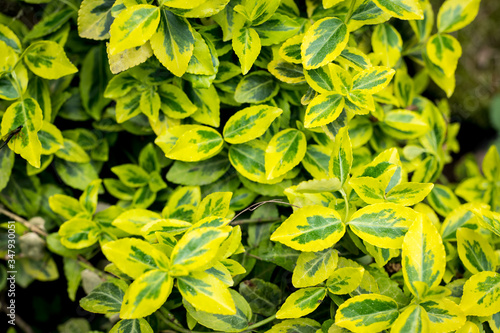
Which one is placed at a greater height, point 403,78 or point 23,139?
point 403,78

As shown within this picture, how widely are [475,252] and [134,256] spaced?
78cm

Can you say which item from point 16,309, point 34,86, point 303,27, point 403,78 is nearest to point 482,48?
point 403,78

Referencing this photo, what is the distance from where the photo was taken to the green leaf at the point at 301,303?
824 mm

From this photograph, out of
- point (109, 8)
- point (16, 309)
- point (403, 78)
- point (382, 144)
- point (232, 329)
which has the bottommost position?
point (16, 309)

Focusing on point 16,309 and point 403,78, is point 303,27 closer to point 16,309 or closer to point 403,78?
point 403,78

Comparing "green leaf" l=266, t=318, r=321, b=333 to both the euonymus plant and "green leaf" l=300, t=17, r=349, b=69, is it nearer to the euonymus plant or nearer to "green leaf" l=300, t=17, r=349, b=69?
the euonymus plant

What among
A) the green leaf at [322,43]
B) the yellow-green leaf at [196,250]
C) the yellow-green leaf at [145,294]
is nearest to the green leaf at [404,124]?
the green leaf at [322,43]

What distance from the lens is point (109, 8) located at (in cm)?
95

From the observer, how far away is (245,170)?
3.19ft

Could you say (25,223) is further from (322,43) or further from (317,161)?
(322,43)

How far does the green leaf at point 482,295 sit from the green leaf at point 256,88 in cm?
62

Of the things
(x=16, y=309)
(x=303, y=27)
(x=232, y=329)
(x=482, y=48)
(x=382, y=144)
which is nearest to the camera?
(x=232, y=329)

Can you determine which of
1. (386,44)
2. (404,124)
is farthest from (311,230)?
(386,44)

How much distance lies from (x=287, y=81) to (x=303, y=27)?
0.16 meters
